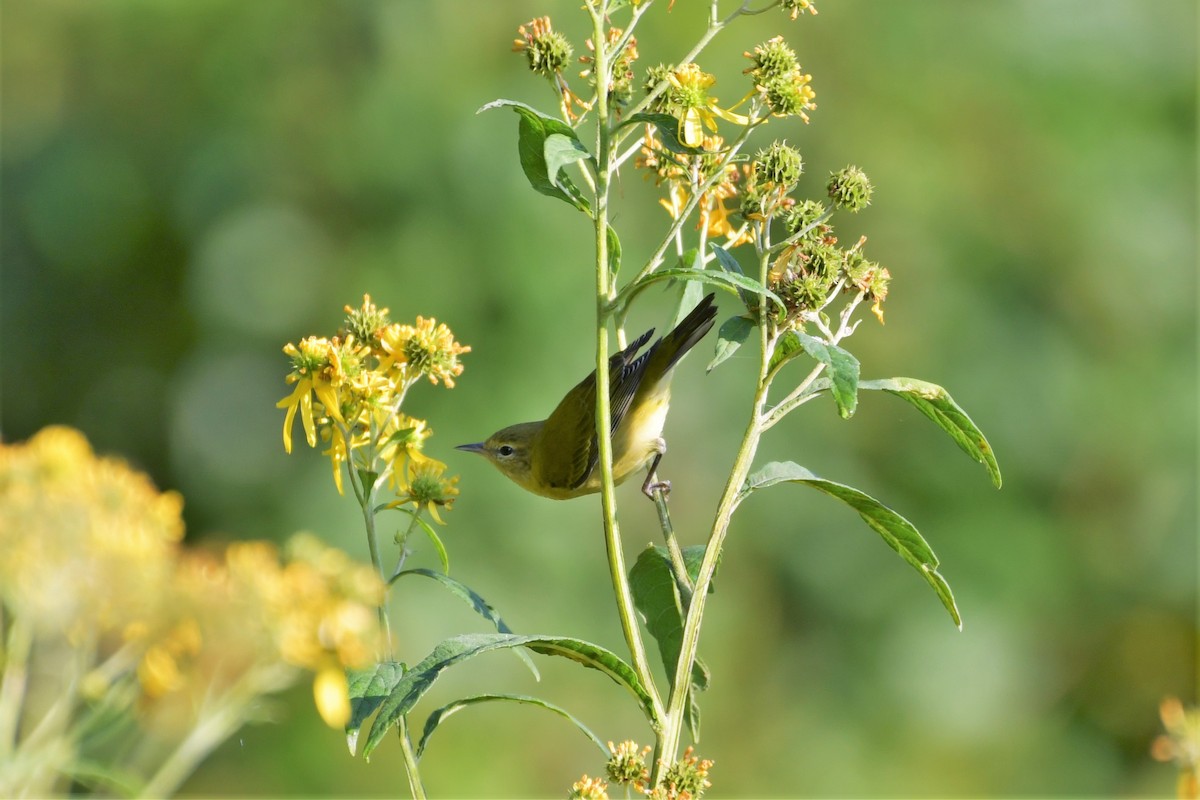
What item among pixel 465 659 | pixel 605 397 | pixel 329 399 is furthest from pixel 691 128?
pixel 465 659

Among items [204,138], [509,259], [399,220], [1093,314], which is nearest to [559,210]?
[509,259]

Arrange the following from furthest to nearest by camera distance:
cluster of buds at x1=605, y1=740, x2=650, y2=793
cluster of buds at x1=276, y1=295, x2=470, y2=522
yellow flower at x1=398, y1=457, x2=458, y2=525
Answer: yellow flower at x1=398, y1=457, x2=458, y2=525
cluster of buds at x1=276, y1=295, x2=470, y2=522
cluster of buds at x1=605, y1=740, x2=650, y2=793

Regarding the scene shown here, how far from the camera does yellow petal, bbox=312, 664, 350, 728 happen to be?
1506mm

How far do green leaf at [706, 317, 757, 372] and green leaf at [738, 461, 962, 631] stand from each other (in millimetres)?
185

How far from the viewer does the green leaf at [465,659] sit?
149cm

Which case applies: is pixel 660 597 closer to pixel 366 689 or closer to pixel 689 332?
pixel 366 689

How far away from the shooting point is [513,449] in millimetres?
3924

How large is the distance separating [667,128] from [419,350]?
0.58 m

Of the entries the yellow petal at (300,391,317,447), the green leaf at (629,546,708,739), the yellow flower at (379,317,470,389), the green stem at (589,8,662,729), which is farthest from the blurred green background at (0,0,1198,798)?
the green stem at (589,8,662,729)

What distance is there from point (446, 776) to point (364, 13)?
4.63 metres

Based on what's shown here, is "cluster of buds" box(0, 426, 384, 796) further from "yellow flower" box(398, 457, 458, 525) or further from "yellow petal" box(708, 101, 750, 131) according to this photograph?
"yellow petal" box(708, 101, 750, 131)

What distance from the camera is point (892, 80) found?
28.6 ft

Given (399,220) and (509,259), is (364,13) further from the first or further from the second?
(509,259)

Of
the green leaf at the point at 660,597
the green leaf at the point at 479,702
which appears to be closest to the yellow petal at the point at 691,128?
the green leaf at the point at 660,597
